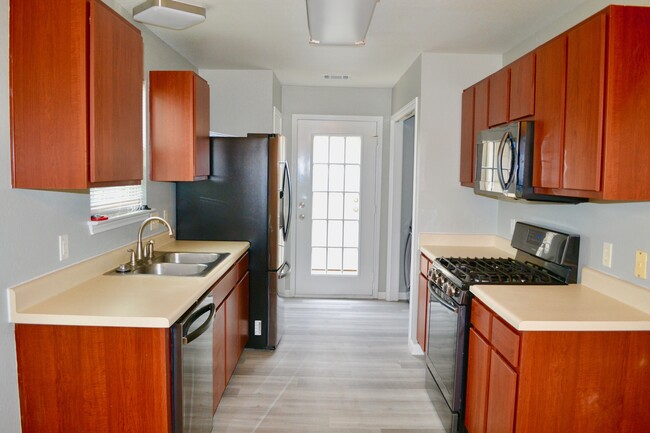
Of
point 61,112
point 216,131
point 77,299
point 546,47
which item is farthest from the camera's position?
point 216,131

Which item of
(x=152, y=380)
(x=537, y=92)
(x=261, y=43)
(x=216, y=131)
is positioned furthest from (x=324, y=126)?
(x=152, y=380)

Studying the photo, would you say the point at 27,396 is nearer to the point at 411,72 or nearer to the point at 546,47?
the point at 546,47

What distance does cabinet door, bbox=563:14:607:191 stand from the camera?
1960mm

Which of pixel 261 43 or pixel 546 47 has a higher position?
pixel 261 43

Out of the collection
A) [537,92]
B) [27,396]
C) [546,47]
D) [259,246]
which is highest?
[546,47]

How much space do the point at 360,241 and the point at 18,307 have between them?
4.05m

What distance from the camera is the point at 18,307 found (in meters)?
1.90

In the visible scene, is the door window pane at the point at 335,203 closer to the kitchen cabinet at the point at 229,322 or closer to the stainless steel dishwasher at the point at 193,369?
the kitchen cabinet at the point at 229,322

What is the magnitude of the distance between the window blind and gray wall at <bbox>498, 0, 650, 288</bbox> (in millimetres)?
2562

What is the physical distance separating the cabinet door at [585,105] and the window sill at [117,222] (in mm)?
2327

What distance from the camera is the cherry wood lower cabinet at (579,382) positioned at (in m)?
1.98

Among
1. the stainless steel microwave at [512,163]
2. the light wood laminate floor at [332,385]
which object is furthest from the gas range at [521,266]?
the light wood laminate floor at [332,385]

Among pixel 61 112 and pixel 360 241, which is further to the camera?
pixel 360 241

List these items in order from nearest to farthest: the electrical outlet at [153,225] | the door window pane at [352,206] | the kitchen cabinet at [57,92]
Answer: the kitchen cabinet at [57,92] < the electrical outlet at [153,225] < the door window pane at [352,206]
